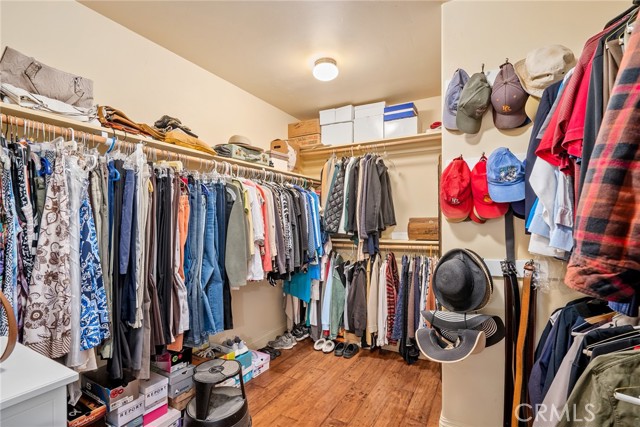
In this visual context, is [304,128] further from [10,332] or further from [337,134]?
[10,332]

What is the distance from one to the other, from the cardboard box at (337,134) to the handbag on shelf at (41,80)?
2084mm

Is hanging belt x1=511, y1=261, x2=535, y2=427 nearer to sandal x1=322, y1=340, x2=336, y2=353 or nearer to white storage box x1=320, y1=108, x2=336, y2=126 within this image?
sandal x1=322, y1=340, x2=336, y2=353

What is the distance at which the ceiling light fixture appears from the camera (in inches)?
93.2

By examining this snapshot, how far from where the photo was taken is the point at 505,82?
1509mm

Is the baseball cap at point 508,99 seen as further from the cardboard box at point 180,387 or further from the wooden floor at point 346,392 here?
the cardboard box at point 180,387

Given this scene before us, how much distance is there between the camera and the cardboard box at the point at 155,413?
1.63m

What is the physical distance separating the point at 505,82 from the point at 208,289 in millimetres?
2019

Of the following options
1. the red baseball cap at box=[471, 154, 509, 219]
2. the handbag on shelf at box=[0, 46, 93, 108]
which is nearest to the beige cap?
the red baseball cap at box=[471, 154, 509, 219]

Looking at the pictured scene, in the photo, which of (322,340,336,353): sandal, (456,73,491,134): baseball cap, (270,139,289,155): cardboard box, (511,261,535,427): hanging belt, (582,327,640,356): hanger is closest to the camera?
(582,327,640,356): hanger

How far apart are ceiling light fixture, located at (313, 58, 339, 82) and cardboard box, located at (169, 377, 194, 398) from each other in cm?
242

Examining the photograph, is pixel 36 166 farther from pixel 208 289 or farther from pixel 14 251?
pixel 208 289

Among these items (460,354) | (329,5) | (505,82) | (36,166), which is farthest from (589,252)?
(329,5)

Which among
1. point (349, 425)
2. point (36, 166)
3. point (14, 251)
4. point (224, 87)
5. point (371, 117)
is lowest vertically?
point (349, 425)

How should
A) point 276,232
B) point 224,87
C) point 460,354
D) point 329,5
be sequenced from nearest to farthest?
point 460,354 < point 329,5 < point 276,232 < point 224,87
